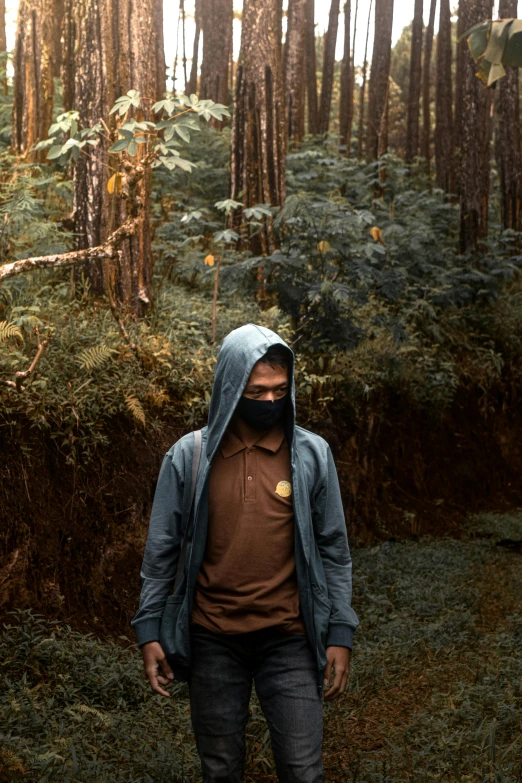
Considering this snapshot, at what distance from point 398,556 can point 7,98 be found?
9.14 meters

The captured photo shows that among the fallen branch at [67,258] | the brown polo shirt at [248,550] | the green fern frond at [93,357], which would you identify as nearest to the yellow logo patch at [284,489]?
the brown polo shirt at [248,550]

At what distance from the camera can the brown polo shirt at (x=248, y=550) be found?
301cm

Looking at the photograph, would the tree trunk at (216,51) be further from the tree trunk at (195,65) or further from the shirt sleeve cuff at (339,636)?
the shirt sleeve cuff at (339,636)

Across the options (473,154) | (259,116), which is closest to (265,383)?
(259,116)

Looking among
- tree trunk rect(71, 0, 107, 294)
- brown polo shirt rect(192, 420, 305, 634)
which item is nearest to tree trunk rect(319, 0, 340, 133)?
tree trunk rect(71, 0, 107, 294)

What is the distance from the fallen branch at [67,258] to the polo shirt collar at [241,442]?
165 inches

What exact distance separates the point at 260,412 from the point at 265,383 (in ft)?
0.36

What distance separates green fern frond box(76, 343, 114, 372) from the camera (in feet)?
22.1

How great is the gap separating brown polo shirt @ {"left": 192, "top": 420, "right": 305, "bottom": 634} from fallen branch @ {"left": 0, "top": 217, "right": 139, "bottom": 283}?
14.1 feet

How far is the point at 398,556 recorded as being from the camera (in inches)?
344

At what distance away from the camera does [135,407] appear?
6664 millimetres

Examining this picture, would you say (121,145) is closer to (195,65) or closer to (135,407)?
(135,407)

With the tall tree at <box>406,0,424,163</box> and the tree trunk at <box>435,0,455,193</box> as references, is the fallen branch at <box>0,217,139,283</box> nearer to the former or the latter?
the tree trunk at <box>435,0,455,193</box>

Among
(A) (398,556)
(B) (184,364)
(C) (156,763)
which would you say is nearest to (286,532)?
(C) (156,763)
